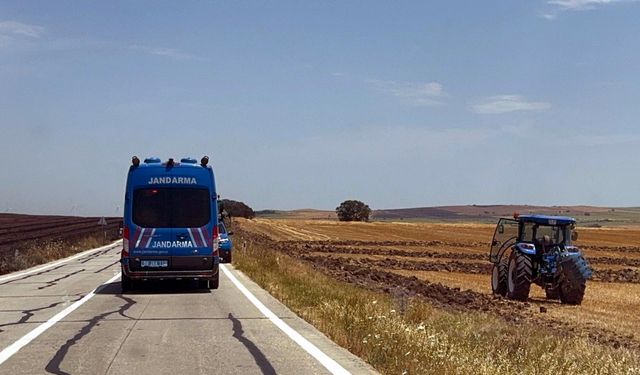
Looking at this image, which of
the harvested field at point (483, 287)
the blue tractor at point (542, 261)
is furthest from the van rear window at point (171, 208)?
the blue tractor at point (542, 261)

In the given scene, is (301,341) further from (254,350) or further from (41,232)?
(41,232)

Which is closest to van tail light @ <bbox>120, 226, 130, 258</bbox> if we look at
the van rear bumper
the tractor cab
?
the van rear bumper

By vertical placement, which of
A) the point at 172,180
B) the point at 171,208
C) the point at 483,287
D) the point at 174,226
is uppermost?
the point at 172,180

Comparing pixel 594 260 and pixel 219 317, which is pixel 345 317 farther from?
pixel 594 260

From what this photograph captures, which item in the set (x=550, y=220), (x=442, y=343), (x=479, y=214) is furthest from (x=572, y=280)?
(x=479, y=214)

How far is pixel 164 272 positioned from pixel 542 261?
10450mm

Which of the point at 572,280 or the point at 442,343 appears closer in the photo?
the point at 442,343

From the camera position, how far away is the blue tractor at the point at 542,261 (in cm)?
2148

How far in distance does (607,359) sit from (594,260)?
122ft

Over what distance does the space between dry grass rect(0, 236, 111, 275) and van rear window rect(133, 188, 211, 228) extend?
9625 mm

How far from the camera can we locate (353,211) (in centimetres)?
13088

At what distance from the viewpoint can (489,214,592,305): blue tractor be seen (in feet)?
70.5

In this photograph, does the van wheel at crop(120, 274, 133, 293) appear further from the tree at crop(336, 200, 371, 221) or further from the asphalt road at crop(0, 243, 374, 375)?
the tree at crop(336, 200, 371, 221)

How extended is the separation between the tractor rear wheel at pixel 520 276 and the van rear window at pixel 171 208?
859cm
